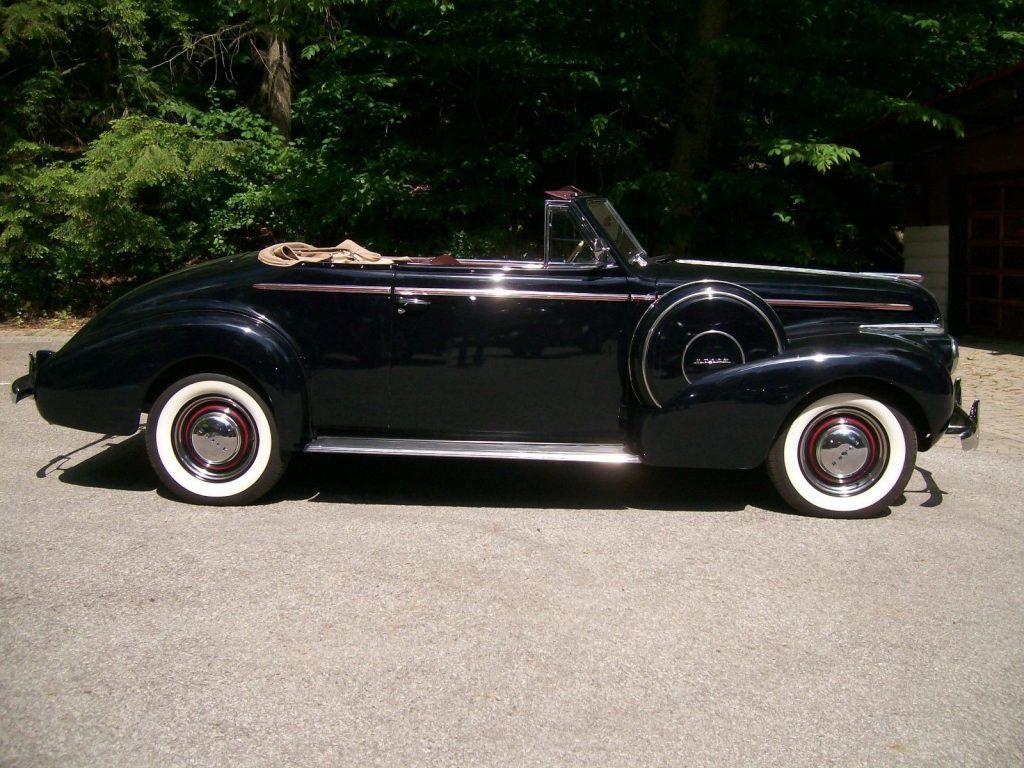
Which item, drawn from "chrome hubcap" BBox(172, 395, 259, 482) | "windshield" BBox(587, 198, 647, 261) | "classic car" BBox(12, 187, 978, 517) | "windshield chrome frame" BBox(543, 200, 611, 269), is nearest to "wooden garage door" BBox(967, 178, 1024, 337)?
"classic car" BBox(12, 187, 978, 517)

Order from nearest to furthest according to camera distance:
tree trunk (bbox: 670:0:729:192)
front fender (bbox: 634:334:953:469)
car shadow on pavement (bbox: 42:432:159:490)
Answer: front fender (bbox: 634:334:953:469), car shadow on pavement (bbox: 42:432:159:490), tree trunk (bbox: 670:0:729:192)

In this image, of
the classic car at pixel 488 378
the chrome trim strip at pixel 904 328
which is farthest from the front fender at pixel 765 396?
the chrome trim strip at pixel 904 328

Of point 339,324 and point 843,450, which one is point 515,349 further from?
point 843,450

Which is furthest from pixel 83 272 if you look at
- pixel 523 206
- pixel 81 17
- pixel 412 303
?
pixel 412 303

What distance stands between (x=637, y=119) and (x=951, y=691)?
37.1 ft

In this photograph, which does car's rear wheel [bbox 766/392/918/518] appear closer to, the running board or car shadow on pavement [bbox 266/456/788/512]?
car shadow on pavement [bbox 266/456/788/512]

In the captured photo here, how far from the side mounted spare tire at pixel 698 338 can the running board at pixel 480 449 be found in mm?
355

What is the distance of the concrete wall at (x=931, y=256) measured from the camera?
41.1 feet

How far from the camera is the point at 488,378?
5246 mm

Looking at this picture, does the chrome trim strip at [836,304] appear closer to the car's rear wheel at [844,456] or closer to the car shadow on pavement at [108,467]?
the car's rear wheel at [844,456]

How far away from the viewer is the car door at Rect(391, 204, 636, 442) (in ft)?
17.1

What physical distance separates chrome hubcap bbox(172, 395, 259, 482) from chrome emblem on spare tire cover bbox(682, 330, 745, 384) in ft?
7.91

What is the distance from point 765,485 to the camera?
19.7 feet

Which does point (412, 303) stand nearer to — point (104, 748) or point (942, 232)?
point (104, 748)
